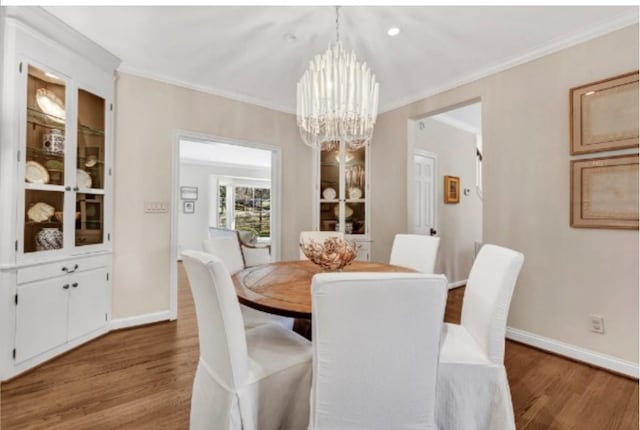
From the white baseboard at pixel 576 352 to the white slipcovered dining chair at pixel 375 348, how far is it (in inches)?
76.6

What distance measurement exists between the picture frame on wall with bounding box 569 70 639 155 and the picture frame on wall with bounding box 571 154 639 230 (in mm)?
110

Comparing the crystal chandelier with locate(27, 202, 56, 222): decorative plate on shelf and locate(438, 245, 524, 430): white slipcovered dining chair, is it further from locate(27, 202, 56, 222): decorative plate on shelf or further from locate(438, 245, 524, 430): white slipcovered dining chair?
locate(27, 202, 56, 222): decorative plate on shelf

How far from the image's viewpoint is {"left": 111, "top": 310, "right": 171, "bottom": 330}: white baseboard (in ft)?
9.20

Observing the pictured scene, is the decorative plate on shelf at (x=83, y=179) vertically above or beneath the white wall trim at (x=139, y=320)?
above

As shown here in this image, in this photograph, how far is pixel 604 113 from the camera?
216 cm

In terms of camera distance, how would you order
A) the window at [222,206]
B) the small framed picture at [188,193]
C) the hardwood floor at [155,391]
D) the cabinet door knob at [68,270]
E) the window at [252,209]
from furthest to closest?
the window at [252,209] → the window at [222,206] → the small framed picture at [188,193] → the cabinet door knob at [68,270] → the hardwood floor at [155,391]

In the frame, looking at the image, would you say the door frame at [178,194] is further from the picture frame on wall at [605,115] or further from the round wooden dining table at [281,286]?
the picture frame on wall at [605,115]

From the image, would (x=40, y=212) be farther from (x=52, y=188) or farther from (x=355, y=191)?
(x=355, y=191)

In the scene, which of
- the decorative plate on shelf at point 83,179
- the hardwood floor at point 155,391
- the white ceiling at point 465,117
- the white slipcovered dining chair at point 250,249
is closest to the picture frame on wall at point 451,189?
the white ceiling at point 465,117

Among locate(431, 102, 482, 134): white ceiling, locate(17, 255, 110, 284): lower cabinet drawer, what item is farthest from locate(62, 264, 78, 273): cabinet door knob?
locate(431, 102, 482, 134): white ceiling

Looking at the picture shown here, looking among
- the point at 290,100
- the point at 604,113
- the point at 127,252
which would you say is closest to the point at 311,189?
the point at 290,100

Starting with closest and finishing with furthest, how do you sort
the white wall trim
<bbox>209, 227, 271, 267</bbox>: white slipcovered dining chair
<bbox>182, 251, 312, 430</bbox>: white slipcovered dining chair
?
<bbox>182, 251, 312, 430</bbox>: white slipcovered dining chair
the white wall trim
<bbox>209, 227, 271, 267</bbox>: white slipcovered dining chair

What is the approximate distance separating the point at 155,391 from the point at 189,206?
19.5 ft

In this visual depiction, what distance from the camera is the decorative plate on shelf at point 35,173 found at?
2.15m
